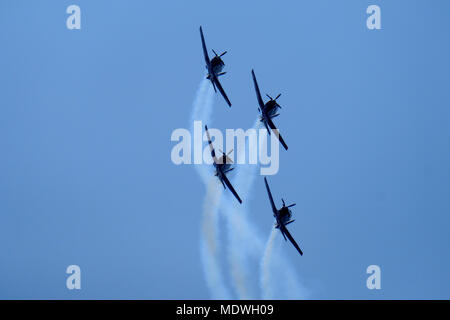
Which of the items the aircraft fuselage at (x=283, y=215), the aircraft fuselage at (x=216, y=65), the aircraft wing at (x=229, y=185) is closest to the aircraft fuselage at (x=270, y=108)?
the aircraft fuselage at (x=216, y=65)

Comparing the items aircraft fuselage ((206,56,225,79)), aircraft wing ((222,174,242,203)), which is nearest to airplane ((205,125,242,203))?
aircraft wing ((222,174,242,203))

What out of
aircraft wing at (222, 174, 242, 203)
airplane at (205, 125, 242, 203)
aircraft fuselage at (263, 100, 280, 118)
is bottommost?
aircraft wing at (222, 174, 242, 203)

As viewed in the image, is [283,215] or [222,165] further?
[283,215]

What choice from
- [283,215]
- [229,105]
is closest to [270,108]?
[229,105]

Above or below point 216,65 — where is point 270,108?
below

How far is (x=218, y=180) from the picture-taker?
75.6 m

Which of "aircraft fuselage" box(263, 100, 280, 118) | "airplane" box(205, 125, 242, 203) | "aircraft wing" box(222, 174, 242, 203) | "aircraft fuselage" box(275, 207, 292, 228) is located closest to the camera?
"airplane" box(205, 125, 242, 203)

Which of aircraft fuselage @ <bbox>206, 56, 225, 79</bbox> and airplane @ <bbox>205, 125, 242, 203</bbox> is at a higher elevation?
aircraft fuselage @ <bbox>206, 56, 225, 79</bbox>

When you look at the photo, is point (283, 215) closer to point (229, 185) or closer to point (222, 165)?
point (229, 185)

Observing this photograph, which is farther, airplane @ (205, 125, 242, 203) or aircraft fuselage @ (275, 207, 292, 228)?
aircraft fuselage @ (275, 207, 292, 228)

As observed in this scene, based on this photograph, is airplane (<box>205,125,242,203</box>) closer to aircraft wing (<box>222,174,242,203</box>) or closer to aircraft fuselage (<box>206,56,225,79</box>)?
aircraft wing (<box>222,174,242,203</box>)
